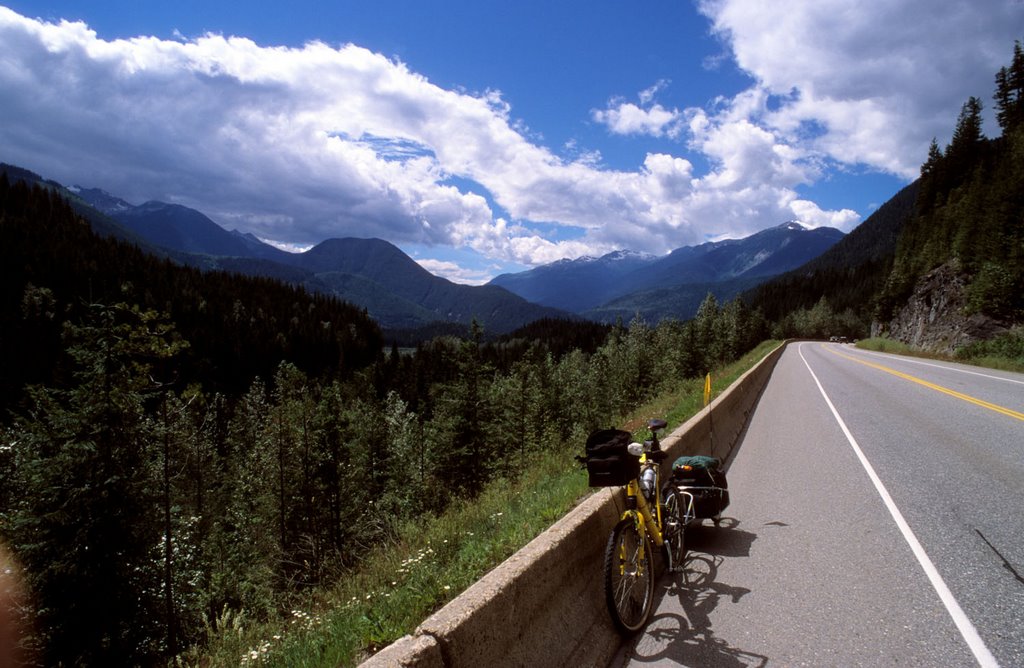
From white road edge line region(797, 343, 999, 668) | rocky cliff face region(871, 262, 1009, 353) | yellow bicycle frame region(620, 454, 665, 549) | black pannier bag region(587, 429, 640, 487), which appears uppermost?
rocky cliff face region(871, 262, 1009, 353)

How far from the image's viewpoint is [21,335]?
81.5 meters

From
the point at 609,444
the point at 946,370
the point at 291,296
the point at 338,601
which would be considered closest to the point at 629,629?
the point at 609,444

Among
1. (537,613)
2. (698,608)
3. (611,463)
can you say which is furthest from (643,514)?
(537,613)

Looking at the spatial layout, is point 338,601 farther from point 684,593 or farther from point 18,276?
point 18,276

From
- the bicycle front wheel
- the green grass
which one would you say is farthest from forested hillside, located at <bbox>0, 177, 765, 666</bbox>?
the bicycle front wheel

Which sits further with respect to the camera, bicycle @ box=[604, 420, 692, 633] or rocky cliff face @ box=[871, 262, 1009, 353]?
rocky cliff face @ box=[871, 262, 1009, 353]

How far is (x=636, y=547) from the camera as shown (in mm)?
4094

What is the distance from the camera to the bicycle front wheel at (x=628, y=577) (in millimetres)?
3654

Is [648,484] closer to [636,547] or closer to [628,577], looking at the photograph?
[636,547]

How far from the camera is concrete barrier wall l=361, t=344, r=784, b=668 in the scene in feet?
7.80

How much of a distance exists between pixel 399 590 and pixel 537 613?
1.48 metres

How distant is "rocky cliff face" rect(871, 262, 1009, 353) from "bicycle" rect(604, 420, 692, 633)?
37.6 m

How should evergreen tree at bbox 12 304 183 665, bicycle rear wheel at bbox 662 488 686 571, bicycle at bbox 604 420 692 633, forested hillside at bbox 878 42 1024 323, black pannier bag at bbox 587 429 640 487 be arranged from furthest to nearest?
1. forested hillside at bbox 878 42 1024 323
2. evergreen tree at bbox 12 304 183 665
3. bicycle rear wheel at bbox 662 488 686 571
4. black pannier bag at bbox 587 429 640 487
5. bicycle at bbox 604 420 692 633

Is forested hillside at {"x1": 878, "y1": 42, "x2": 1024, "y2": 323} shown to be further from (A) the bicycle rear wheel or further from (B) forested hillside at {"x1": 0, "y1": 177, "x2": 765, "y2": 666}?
(A) the bicycle rear wheel
